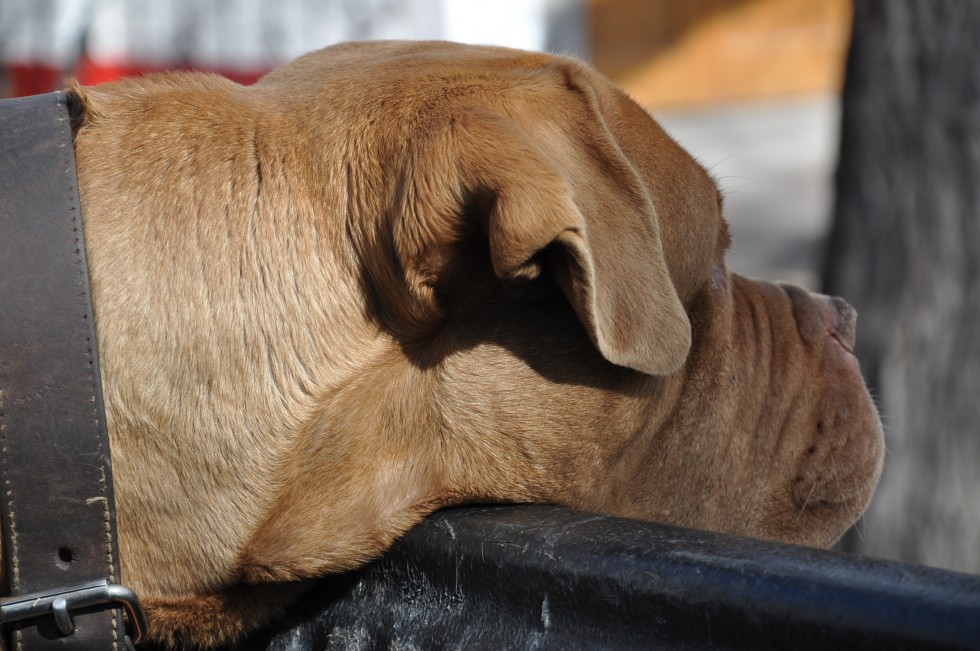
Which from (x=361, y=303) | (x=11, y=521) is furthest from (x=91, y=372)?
(x=361, y=303)

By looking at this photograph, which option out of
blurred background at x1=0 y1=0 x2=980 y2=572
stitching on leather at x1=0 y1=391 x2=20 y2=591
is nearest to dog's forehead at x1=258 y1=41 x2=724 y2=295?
stitching on leather at x1=0 y1=391 x2=20 y2=591

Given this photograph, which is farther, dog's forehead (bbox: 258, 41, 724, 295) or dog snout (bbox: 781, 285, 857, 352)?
dog snout (bbox: 781, 285, 857, 352)

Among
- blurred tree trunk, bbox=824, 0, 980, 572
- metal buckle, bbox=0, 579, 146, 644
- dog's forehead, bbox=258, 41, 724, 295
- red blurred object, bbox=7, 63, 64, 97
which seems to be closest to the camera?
metal buckle, bbox=0, 579, 146, 644

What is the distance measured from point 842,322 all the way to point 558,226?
53.3 inches

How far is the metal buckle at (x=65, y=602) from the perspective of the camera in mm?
1800

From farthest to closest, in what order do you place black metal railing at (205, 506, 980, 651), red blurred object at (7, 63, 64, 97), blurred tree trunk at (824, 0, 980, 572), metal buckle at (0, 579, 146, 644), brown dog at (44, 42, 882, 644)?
red blurred object at (7, 63, 64, 97)
blurred tree trunk at (824, 0, 980, 572)
brown dog at (44, 42, 882, 644)
metal buckle at (0, 579, 146, 644)
black metal railing at (205, 506, 980, 651)

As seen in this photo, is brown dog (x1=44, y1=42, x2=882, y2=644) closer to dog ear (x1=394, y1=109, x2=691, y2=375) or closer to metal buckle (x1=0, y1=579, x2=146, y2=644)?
dog ear (x1=394, y1=109, x2=691, y2=375)

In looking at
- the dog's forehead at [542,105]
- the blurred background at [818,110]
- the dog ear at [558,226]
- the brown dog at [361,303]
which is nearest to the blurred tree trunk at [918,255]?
the blurred background at [818,110]

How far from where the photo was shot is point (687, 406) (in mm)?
2400

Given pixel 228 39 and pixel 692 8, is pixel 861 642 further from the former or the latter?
pixel 692 8

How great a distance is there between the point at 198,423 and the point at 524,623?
0.67 metres

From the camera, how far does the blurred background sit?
15.0 ft

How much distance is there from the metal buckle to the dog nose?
187 centimetres

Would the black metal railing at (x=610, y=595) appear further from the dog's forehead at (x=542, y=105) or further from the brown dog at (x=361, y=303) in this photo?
the dog's forehead at (x=542, y=105)
